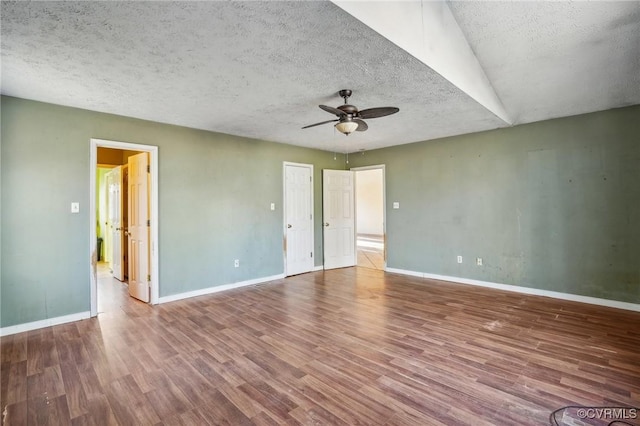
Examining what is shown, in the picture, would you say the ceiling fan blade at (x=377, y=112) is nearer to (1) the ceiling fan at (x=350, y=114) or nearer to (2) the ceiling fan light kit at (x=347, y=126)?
(1) the ceiling fan at (x=350, y=114)

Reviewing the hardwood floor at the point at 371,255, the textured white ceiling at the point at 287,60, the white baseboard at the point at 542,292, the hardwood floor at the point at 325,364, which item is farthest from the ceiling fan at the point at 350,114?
the hardwood floor at the point at 371,255

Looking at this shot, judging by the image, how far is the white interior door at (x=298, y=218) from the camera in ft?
18.9

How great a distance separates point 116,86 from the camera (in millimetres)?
2959

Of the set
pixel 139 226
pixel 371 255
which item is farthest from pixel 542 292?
pixel 139 226

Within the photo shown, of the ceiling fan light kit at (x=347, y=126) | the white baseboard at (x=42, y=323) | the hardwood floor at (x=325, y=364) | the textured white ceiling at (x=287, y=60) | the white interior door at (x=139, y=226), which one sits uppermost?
the textured white ceiling at (x=287, y=60)

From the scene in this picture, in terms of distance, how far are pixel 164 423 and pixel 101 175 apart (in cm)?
781

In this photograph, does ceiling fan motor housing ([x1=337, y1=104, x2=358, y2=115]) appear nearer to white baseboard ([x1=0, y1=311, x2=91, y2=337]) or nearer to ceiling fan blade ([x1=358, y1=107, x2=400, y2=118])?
ceiling fan blade ([x1=358, y1=107, x2=400, y2=118])

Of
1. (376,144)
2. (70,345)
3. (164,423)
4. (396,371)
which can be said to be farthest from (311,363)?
(376,144)

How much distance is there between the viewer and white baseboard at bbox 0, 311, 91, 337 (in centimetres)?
317

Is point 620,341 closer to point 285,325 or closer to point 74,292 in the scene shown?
point 285,325

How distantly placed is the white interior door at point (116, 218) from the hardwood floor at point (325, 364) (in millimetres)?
1863

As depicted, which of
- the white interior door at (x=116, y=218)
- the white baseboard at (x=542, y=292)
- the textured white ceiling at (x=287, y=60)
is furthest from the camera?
the white interior door at (x=116, y=218)

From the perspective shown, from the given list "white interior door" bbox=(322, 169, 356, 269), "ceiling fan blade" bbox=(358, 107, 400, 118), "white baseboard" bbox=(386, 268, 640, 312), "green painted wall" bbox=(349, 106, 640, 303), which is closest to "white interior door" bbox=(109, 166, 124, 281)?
"white interior door" bbox=(322, 169, 356, 269)

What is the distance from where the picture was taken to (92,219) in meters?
3.66
